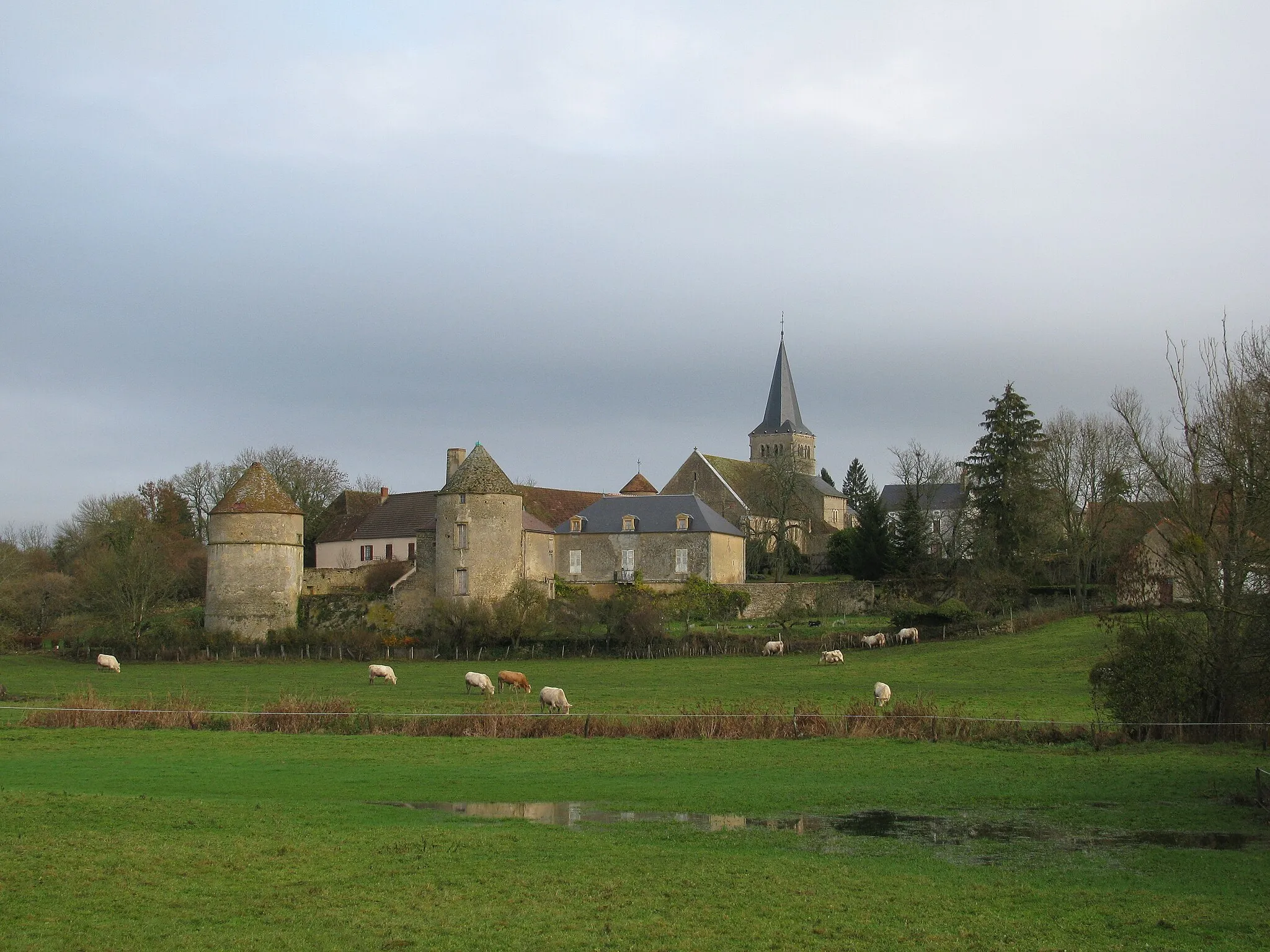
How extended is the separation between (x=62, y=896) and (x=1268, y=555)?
2032 centimetres

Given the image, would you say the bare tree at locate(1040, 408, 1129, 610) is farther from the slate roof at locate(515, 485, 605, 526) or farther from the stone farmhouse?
the slate roof at locate(515, 485, 605, 526)

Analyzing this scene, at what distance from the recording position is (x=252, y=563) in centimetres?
5731

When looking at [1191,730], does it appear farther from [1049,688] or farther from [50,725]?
[50,725]

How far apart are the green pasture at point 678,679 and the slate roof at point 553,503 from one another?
2059 centimetres

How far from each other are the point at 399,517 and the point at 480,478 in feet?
48.2

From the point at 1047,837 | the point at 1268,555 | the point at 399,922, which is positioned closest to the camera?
the point at 399,922

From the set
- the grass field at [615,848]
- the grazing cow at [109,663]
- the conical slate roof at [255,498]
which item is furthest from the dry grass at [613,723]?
the conical slate roof at [255,498]

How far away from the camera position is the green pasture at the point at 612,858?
10.0m

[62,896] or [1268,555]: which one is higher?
[1268,555]

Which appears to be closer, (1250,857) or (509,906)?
(509,906)

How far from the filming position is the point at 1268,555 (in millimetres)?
22578

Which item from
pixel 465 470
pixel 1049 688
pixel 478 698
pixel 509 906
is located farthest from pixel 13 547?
pixel 509 906

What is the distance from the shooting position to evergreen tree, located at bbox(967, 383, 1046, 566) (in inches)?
2215

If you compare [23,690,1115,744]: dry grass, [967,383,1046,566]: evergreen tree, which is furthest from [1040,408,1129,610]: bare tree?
[23,690,1115,744]: dry grass
